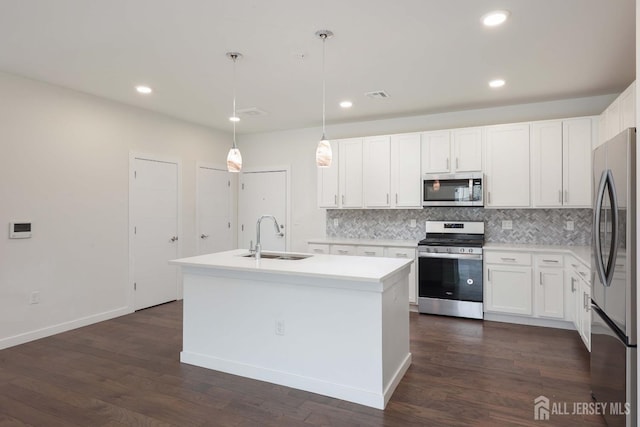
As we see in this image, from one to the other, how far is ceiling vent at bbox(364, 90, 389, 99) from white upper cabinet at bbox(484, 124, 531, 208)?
4.43 feet

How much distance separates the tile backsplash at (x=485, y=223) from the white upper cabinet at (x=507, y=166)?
345 millimetres

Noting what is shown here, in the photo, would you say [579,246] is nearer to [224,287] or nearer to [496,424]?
[496,424]

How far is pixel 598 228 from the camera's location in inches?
90.6

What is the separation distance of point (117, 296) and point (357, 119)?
156 inches

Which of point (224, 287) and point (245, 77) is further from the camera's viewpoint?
point (245, 77)

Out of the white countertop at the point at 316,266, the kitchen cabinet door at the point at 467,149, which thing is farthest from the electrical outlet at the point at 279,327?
the kitchen cabinet door at the point at 467,149

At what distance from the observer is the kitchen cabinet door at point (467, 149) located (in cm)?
457

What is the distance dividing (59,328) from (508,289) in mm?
4919

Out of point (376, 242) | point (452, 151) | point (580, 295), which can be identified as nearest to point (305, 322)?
point (376, 242)

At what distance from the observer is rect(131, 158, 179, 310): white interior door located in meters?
4.84

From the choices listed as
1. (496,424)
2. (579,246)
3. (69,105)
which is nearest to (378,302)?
(496,424)

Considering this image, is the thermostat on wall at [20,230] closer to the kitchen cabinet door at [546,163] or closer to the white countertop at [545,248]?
the white countertop at [545,248]

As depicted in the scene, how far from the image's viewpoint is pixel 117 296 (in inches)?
182

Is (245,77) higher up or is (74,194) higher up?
(245,77)
